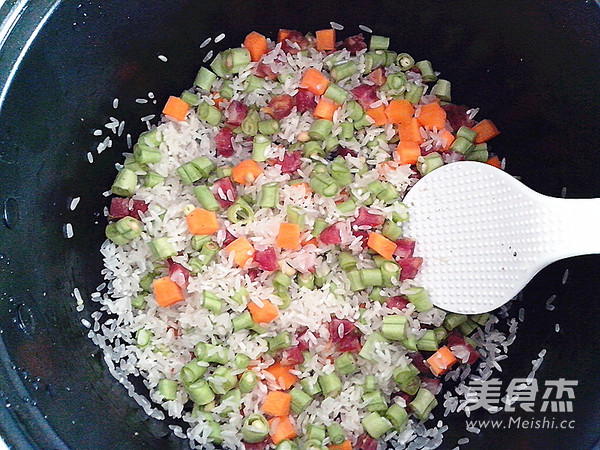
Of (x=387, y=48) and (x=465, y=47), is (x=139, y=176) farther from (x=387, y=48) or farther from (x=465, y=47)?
(x=465, y=47)

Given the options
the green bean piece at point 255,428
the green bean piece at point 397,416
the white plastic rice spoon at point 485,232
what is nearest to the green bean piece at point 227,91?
the white plastic rice spoon at point 485,232

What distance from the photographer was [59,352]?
6.07 ft

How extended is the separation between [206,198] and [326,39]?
26.5 inches

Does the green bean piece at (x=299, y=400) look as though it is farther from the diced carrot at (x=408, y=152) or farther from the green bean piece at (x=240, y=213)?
the diced carrot at (x=408, y=152)

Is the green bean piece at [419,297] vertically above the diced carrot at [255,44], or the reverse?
the diced carrot at [255,44]

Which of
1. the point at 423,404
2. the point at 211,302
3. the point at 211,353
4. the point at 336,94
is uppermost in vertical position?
the point at 336,94

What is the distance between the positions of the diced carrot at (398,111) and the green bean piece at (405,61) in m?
0.13

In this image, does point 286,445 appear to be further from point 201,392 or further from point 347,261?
point 347,261

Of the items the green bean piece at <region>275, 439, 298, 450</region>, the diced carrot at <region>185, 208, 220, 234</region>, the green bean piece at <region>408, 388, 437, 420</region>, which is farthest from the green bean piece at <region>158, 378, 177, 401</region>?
the green bean piece at <region>408, 388, 437, 420</region>

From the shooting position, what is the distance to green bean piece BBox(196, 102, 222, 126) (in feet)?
7.02

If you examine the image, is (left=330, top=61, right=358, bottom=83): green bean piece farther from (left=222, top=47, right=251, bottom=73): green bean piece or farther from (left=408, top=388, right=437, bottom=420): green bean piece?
(left=408, top=388, right=437, bottom=420): green bean piece

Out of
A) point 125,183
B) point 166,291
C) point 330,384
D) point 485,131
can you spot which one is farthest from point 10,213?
point 485,131

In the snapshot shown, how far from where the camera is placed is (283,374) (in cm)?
199

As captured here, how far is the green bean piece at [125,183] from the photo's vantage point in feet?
6.81
